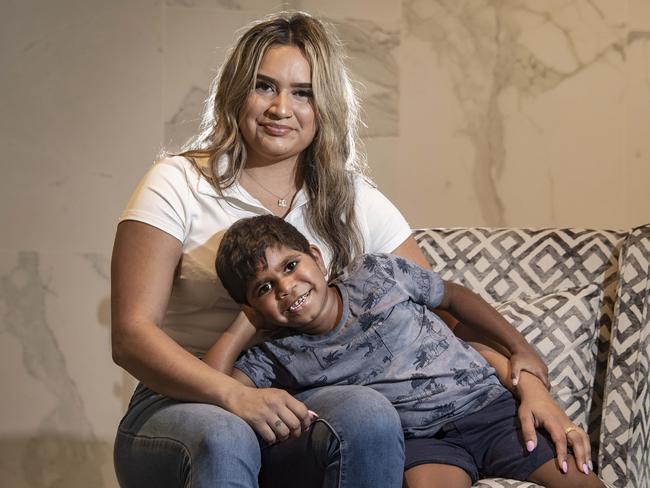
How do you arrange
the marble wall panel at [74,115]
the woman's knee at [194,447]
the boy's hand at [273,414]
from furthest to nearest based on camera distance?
the marble wall panel at [74,115]
the boy's hand at [273,414]
the woman's knee at [194,447]

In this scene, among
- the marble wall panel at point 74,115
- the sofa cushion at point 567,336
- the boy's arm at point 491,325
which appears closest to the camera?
the boy's arm at point 491,325

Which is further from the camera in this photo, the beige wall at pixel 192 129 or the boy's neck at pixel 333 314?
the beige wall at pixel 192 129

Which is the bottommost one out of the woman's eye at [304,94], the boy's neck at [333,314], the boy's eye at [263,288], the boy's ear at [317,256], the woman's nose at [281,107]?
the boy's neck at [333,314]

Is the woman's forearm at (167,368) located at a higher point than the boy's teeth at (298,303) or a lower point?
lower

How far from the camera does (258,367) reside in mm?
1840

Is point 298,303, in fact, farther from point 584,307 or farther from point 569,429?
point 584,307

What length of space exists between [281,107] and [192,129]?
103cm

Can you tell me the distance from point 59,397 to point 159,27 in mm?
1129

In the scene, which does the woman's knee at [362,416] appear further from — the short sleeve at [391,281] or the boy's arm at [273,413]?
the short sleeve at [391,281]

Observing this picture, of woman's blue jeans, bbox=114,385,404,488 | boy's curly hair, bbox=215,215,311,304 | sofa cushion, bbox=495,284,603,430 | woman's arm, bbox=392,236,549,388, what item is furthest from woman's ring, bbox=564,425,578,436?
boy's curly hair, bbox=215,215,311,304

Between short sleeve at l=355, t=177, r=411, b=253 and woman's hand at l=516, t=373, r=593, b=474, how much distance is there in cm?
41

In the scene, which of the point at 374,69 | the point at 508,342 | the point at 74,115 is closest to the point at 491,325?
the point at 508,342

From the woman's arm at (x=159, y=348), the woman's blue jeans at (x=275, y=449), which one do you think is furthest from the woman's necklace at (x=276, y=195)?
the woman's blue jeans at (x=275, y=449)

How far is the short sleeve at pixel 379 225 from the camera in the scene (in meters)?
2.11
